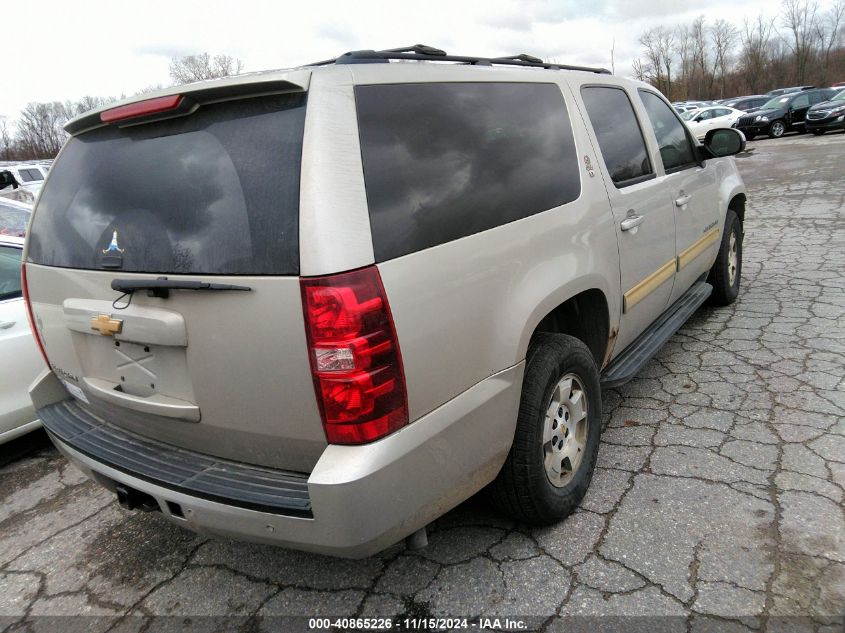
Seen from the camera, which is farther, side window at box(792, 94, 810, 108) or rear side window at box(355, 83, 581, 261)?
side window at box(792, 94, 810, 108)

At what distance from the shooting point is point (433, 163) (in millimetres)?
1974

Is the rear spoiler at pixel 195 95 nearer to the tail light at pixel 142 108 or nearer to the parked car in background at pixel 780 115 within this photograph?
the tail light at pixel 142 108

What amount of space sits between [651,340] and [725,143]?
1808mm

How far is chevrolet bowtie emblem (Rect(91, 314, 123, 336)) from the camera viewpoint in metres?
2.01

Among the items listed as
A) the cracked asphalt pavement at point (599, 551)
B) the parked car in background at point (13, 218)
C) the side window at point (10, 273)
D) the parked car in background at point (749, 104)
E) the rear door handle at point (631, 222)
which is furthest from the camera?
the parked car in background at point (749, 104)

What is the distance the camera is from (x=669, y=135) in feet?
12.8

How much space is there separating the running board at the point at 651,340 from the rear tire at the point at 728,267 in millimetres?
436

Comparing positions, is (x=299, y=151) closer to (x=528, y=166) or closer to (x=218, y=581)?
(x=528, y=166)

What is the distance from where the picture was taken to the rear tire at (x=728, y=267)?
15.7 feet

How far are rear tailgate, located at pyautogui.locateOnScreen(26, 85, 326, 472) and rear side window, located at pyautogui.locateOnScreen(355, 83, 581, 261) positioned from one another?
10.0 inches

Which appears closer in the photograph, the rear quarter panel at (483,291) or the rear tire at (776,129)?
the rear quarter panel at (483,291)

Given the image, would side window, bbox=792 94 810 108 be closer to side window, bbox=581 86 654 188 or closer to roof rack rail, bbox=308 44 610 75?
side window, bbox=581 86 654 188

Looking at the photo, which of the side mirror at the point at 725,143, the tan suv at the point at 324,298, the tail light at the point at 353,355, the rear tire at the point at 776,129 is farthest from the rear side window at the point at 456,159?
the rear tire at the point at 776,129

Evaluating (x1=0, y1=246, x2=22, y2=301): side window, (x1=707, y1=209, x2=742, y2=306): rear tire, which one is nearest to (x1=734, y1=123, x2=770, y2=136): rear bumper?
(x1=707, y1=209, x2=742, y2=306): rear tire
